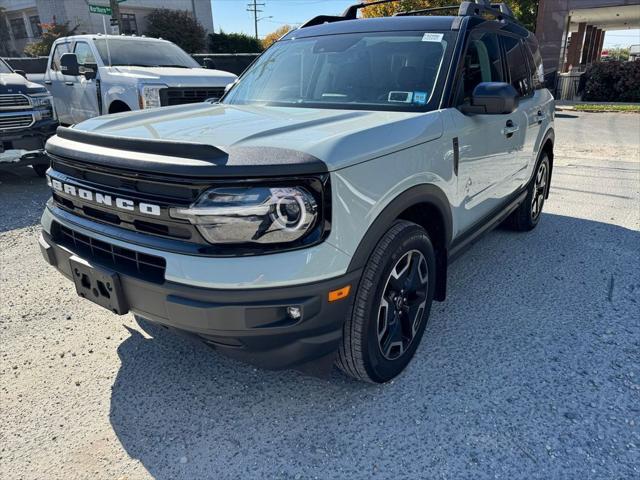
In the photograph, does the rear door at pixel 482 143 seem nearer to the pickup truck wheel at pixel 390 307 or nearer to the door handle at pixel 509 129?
the door handle at pixel 509 129

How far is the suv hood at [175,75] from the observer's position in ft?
22.9

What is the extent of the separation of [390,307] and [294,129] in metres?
1.00

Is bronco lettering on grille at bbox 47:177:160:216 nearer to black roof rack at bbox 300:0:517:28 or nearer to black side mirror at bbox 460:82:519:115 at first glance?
black side mirror at bbox 460:82:519:115

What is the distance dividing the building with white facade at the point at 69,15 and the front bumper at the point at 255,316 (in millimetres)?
38353

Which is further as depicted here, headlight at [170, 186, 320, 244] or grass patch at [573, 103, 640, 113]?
grass patch at [573, 103, 640, 113]

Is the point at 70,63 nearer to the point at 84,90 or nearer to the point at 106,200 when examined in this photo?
the point at 84,90

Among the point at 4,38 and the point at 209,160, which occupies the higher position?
the point at 4,38

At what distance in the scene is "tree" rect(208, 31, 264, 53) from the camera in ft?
130

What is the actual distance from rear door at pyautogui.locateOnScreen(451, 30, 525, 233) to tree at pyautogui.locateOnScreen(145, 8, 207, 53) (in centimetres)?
3739

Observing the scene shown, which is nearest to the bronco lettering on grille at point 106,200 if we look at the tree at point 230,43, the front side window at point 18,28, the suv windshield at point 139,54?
the suv windshield at point 139,54

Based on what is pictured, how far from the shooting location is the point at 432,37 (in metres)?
3.13

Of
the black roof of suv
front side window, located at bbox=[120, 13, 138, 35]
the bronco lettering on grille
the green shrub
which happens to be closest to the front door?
the black roof of suv

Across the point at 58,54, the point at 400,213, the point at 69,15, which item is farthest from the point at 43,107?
the point at 69,15

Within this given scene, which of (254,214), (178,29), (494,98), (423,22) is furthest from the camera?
(178,29)
